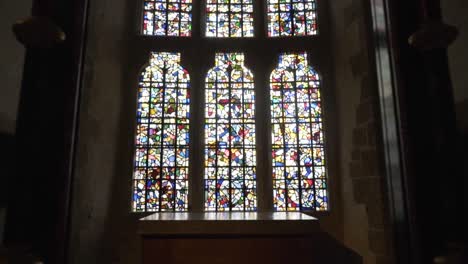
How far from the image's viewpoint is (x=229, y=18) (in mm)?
4289

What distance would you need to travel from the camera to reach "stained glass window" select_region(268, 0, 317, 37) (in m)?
4.22

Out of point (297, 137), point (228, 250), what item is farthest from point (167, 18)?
point (228, 250)

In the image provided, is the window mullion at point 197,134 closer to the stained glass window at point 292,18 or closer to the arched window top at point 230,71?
the arched window top at point 230,71

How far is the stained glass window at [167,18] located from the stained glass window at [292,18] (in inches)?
41.0

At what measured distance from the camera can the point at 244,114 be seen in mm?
4008
